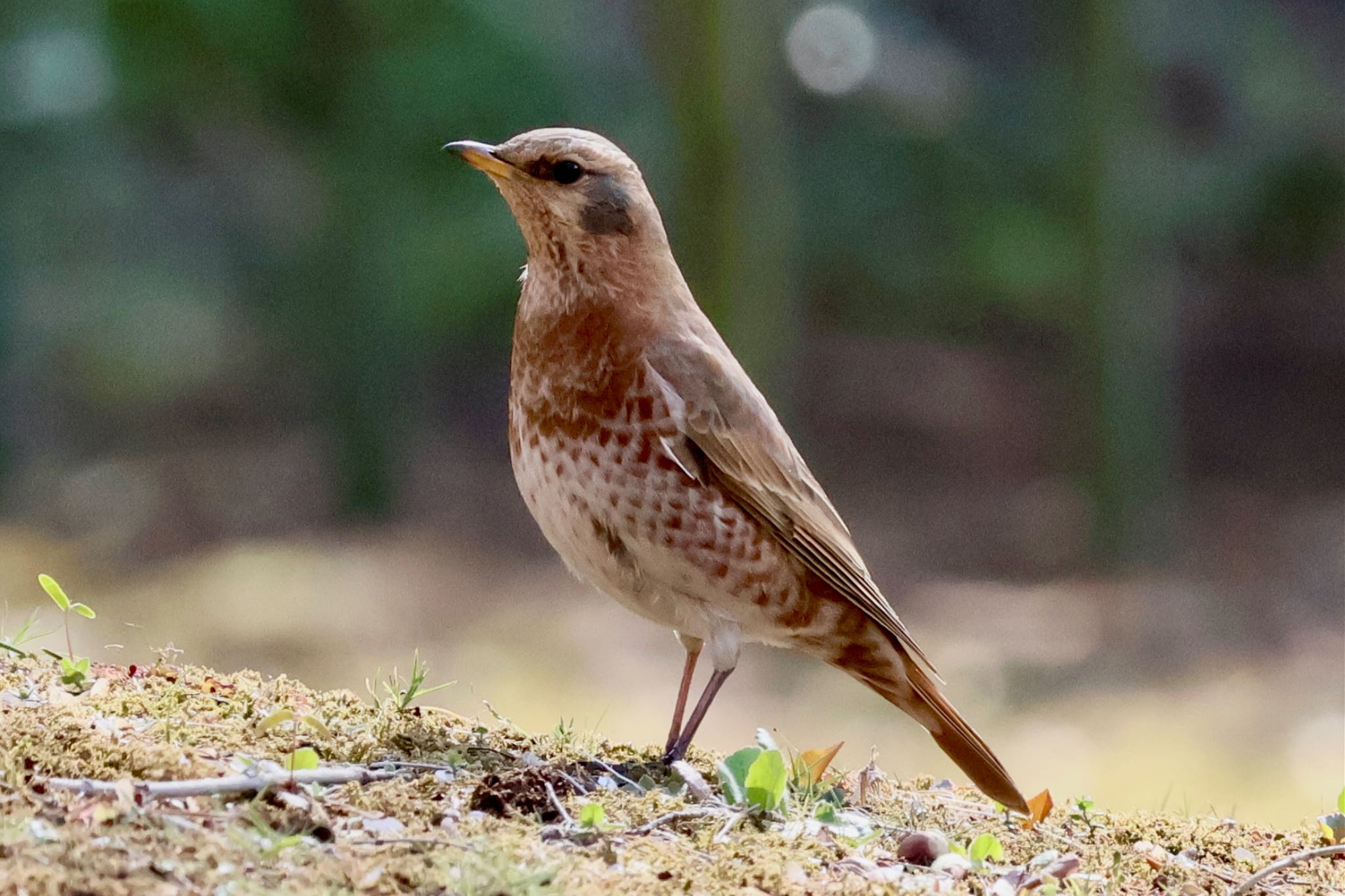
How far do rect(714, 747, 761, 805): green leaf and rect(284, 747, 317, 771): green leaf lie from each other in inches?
31.2

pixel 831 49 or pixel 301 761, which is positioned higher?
pixel 831 49

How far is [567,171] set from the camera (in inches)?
150

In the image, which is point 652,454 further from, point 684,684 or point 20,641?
point 20,641

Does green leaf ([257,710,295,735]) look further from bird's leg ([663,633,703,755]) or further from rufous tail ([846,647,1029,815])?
rufous tail ([846,647,1029,815])

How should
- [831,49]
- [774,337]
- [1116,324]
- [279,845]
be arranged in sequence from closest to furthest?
[279,845] < [774,337] < [1116,324] < [831,49]

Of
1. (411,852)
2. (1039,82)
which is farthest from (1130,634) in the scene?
(411,852)

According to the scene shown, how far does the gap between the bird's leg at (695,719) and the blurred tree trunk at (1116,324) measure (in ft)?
24.4

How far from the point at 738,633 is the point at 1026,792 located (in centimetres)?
407

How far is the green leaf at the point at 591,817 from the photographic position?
2.72 m

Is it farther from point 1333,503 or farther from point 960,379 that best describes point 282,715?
point 960,379

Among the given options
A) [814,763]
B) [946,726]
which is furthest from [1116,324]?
[814,763]

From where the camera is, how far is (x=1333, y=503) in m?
14.4

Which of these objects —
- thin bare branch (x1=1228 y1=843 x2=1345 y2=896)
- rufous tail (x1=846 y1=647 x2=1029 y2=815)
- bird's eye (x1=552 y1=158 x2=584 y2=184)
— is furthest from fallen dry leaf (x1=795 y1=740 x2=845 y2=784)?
bird's eye (x1=552 y1=158 x2=584 y2=184)

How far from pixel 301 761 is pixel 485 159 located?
1.54 m
